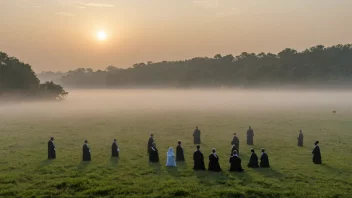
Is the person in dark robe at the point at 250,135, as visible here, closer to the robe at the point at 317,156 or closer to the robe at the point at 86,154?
the robe at the point at 317,156

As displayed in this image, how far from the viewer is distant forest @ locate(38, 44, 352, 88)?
12469 cm

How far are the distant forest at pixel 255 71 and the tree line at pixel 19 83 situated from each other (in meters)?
69.9

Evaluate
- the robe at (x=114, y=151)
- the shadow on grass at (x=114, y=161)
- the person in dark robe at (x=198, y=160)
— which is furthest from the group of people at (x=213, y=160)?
the robe at (x=114, y=151)

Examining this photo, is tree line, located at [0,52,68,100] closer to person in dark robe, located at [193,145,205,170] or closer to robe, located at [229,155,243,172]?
person in dark robe, located at [193,145,205,170]

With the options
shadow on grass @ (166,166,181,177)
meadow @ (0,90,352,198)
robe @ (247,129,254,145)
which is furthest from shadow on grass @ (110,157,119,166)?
robe @ (247,129,254,145)

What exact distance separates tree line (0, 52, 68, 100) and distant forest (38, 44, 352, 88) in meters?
69.9

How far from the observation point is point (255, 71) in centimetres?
13412

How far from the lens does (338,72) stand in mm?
125750

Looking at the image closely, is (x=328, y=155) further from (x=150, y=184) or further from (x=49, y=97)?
(x=49, y=97)

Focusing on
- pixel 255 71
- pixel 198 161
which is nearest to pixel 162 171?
pixel 198 161

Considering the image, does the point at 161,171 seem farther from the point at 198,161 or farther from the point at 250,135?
the point at 250,135

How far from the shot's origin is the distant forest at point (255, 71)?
124688 mm

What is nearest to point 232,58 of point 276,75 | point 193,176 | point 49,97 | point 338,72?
point 276,75

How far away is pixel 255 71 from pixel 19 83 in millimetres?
89646
